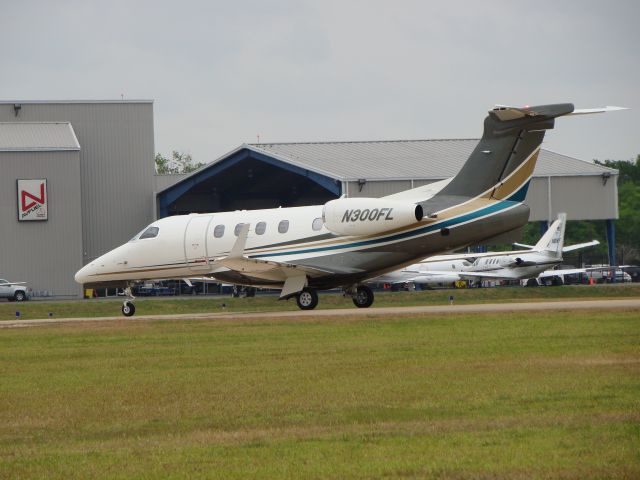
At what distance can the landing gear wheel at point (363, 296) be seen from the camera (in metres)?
37.7

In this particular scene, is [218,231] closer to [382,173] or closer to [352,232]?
[352,232]

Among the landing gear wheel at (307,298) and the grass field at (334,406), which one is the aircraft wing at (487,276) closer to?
the landing gear wheel at (307,298)

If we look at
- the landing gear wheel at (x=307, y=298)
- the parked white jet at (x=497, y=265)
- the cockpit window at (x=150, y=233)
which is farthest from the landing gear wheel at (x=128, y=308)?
the parked white jet at (x=497, y=265)

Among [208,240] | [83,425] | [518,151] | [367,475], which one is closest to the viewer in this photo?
[367,475]

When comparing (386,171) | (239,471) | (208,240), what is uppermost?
(386,171)

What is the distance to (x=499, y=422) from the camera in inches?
491

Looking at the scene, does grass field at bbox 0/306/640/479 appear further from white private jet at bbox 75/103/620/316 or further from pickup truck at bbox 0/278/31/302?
pickup truck at bbox 0/278/31/302

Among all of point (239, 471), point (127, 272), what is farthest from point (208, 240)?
point (239, 471)

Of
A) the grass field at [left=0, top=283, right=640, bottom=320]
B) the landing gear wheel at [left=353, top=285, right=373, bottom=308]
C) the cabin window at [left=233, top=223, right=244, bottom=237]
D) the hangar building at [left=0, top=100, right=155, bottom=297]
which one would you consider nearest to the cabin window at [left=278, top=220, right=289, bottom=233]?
the cabin window at [left=233, top=223, right=244, bottom=237]

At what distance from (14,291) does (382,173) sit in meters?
19.2

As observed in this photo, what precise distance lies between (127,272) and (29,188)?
2280 centimetres

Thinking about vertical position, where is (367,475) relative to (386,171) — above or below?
below

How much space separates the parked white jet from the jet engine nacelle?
21.7 metres

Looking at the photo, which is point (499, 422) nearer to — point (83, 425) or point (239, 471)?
point (239, 471)
